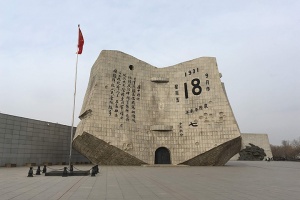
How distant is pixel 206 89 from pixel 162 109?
17.7 ft

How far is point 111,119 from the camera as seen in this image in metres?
25.2

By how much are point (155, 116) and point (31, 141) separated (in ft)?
44.7

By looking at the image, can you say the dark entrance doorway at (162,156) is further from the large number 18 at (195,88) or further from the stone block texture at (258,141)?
the stone block texture at (258,141)

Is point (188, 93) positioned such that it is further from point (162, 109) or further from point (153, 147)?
point (153, 147)

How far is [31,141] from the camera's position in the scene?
26.6m

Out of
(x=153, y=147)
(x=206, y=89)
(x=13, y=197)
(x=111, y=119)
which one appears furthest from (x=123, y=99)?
(x=13, y=197)

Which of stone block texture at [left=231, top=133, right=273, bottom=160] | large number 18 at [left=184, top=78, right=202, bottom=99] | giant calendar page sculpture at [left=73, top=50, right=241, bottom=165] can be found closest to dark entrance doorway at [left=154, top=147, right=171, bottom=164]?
giant calendar page sculpture at [left=73, top=50, right=241, bottom=165]

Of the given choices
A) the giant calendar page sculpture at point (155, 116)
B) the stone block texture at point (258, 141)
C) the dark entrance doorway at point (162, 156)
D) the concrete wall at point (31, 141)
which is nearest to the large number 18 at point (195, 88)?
the giant calendar page sculpture at point (155, 116)

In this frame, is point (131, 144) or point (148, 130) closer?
point (131, 144)


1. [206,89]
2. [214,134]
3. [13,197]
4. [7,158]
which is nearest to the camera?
[13,197]

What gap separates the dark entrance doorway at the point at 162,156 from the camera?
86.4 ft

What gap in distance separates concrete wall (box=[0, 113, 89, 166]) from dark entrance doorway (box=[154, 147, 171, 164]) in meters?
12.2

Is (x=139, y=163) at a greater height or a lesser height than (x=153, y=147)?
lesser

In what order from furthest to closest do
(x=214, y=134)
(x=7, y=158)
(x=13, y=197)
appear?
(x=214, y=134), (x=7, y=158), (x=13, y=197)
